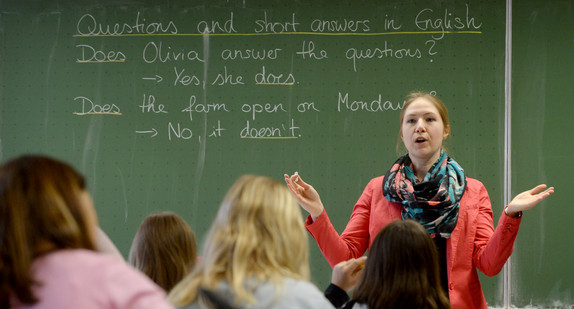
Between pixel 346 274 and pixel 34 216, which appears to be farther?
pixel 346 274

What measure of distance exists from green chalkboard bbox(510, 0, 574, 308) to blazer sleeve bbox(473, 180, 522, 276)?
0.91 meters

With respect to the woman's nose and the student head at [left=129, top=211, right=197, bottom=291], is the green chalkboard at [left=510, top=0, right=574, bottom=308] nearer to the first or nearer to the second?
the woman's nose

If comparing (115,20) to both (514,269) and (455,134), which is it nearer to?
(455,134)

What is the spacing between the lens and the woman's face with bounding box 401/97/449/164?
2.32 metres

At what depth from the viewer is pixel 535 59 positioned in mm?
3117

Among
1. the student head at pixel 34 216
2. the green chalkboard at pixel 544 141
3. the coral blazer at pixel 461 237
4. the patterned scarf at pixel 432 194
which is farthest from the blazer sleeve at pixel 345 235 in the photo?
the student head at pixel 34 216

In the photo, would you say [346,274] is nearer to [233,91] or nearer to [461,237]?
[461,237]

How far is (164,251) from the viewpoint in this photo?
1955mm

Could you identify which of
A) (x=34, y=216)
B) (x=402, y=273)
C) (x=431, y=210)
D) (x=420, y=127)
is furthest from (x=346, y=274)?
(x=34, y=216)

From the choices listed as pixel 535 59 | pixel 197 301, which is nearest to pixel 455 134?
pixel 535 59

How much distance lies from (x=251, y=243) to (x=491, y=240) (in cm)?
113

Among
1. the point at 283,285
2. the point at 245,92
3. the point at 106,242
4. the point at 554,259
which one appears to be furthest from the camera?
the point at 245,92

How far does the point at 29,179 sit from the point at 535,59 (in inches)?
106

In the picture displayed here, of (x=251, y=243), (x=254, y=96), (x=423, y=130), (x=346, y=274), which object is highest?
(x=254, y=96)
